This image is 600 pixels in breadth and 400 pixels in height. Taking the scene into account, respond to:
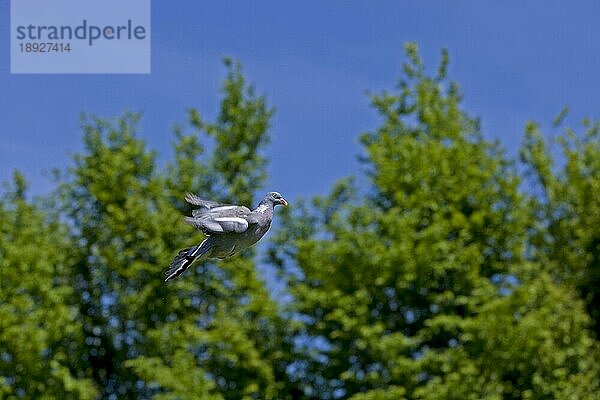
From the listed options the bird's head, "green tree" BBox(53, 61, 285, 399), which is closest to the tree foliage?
"green tree" BBox(53, 61, 285, 399)

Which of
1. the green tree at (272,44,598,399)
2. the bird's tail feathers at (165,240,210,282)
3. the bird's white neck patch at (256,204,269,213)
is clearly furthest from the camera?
the green tree at (272,44,598,399)

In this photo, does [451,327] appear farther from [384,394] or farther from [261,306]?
[261,306]

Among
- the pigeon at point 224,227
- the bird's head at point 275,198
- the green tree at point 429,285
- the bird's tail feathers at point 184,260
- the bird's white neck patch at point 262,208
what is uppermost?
the green tree at point 429,285

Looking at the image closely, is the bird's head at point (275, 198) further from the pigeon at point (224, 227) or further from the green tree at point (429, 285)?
the green tree at point (429, 285)

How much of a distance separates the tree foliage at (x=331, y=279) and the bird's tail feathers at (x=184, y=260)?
731 inches

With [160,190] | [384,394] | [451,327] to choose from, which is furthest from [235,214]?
[160,190]

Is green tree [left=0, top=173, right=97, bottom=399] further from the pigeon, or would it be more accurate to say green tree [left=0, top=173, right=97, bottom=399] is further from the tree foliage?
the pigeon

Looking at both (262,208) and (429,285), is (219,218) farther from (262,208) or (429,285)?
(429,285)

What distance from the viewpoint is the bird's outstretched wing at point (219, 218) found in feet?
17.9

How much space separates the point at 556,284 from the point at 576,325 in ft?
7.01

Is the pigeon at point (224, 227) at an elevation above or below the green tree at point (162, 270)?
below

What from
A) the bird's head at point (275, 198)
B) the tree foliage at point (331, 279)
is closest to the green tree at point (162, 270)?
the tree foliage at point (331, 279)

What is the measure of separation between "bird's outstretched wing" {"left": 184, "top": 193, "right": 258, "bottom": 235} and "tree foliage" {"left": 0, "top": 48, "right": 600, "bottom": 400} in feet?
60.4

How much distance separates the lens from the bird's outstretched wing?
547cm
